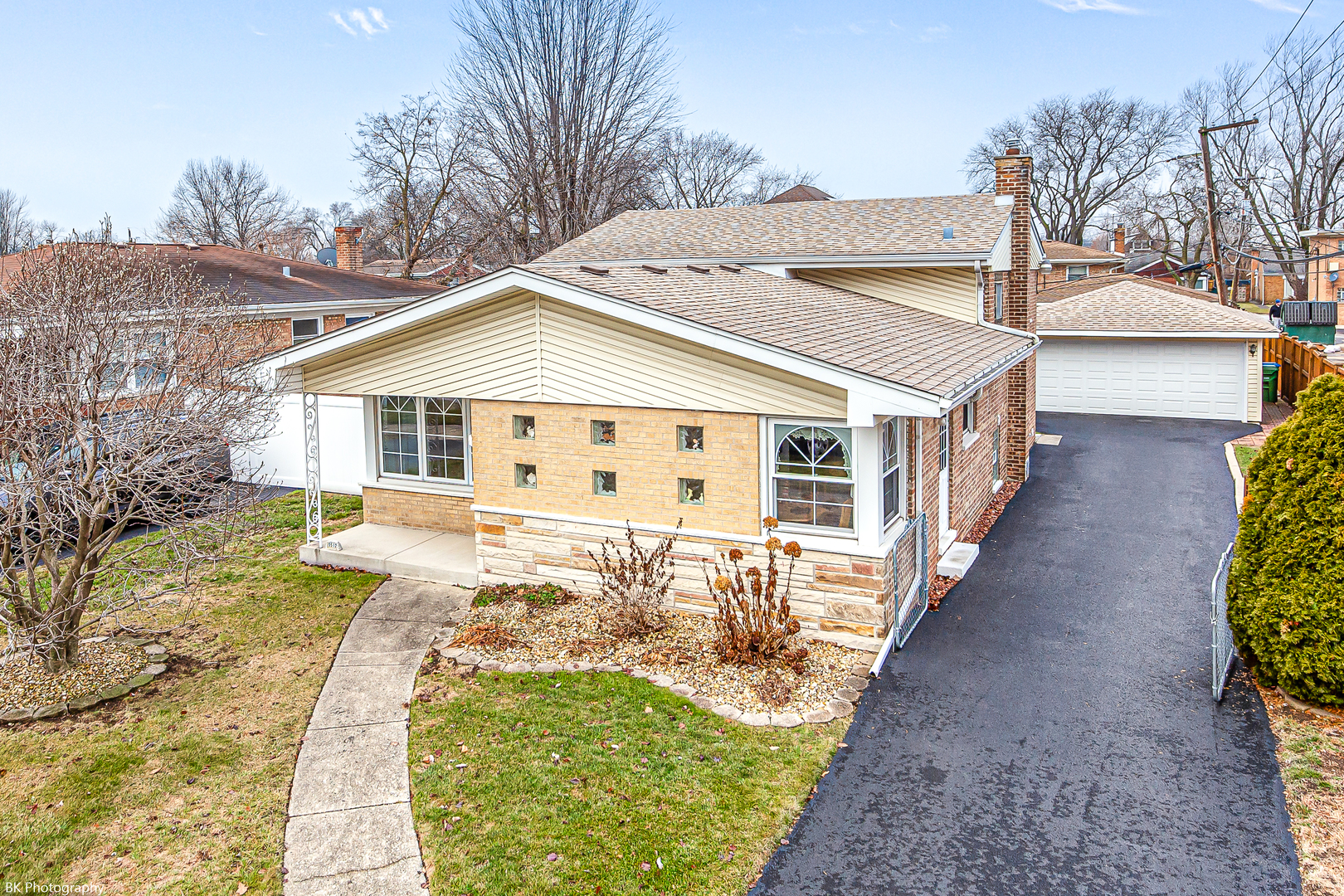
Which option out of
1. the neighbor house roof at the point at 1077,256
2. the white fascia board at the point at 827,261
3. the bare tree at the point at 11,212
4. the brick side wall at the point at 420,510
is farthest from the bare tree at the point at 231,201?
the brick side wall at the point at 420,510

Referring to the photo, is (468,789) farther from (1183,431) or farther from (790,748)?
(1183,431)

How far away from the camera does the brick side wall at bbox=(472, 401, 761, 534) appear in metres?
9.12

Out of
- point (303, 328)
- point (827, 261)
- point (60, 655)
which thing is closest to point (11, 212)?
point (303, 328)

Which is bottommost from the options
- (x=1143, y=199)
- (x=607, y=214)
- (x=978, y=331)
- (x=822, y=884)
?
(x=822, y=884)

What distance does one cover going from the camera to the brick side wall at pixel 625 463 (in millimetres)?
9125

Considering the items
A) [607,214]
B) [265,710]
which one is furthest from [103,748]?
[607,214]

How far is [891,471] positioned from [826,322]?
2.20 metres

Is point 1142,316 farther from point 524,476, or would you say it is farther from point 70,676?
point 70,676

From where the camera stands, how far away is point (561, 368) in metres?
9.74

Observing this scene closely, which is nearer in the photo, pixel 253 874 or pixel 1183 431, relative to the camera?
pixel 253 874

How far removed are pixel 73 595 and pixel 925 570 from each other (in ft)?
26.8

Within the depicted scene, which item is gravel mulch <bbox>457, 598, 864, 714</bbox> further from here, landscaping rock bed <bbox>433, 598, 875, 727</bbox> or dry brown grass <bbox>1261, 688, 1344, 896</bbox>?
dry brown grass <bbox>1261, 688, 1344, 896</bbox>

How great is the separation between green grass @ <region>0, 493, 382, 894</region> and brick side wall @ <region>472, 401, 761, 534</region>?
2404 millimetres

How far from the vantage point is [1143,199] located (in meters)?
53.2
